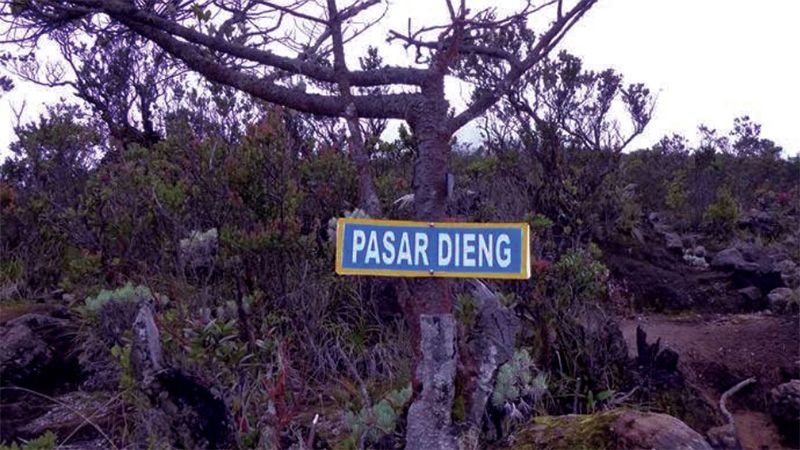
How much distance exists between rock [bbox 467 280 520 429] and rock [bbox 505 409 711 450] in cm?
31

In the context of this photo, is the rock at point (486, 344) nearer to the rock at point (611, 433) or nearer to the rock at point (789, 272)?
the rock at point (611, 433)

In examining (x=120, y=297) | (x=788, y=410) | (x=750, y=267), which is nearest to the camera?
(x=120, y=297)

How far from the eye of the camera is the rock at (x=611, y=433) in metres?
3.99

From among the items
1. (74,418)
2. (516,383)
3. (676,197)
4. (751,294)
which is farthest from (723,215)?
(74,418)

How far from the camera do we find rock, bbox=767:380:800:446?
6023 millimetres

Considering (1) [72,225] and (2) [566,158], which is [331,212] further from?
(2) [566,158]

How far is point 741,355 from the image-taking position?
7270mm

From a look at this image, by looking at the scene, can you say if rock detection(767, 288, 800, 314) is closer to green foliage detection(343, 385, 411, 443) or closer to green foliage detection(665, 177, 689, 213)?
green foliage detection(665, 177, 689, 213)

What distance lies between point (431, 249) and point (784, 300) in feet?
21.4

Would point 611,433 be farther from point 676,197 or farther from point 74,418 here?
point 676,197

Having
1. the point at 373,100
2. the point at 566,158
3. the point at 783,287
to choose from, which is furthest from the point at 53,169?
the point at 783,287

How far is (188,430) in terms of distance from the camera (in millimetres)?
4500

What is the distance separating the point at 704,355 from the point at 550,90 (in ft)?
13.4

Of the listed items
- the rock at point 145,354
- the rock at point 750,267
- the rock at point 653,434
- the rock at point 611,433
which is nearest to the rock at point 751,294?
the rock at point 750,267
